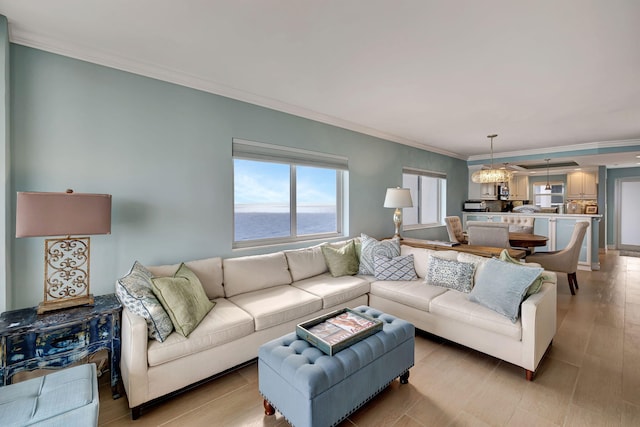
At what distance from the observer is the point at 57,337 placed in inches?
69.9

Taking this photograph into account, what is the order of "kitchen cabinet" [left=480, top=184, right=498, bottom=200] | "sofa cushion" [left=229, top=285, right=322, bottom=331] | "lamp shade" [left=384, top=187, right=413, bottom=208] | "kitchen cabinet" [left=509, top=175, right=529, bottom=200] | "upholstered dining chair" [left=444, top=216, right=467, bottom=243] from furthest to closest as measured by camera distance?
"kitchen cabinet" [left=509, top=175, right=529, bottom=200]
"kitchen cabinet" [left=480, top=184, right=498, bottom=200]
"upholstered dining chair" [left=444, top=216, right=467, bottom=243]
"lamp shade" [left=384, top=187, right=413, bottom=208]
"sofa cushion" [left=229, top=285, right=322, bottom=331]

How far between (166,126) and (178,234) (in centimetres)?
97

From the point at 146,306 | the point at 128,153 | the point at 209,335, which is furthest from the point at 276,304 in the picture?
the point at 128,153

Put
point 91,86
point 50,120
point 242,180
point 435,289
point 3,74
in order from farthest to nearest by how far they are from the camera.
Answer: point 242,180 → point 435,289 → point 91,86 → point 50,120 → point 3,74

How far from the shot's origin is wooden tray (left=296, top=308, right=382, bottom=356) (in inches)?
67.7

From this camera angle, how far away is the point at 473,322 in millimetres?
2355

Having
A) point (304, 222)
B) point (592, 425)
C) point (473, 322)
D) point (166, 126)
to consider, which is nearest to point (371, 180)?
point (304, 222)

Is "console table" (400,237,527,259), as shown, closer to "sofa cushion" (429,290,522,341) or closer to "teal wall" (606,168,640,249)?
"sofa cushion" (429,290,522,341)

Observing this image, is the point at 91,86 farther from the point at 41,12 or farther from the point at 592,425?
the point at 592,425

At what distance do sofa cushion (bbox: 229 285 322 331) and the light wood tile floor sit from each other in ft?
1.38

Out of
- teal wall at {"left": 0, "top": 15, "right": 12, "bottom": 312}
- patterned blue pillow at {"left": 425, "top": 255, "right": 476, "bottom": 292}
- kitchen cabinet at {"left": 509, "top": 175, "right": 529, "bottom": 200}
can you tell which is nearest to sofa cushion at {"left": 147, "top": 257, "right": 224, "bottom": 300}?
teal wall at {"left": 0, "top": 15, "right": 12, "bottom": 312}

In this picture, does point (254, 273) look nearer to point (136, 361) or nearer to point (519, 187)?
point (136, 361)

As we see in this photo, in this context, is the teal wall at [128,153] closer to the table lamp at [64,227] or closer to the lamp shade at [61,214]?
the table lamp at [64,227]

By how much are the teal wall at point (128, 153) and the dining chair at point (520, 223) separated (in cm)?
437
